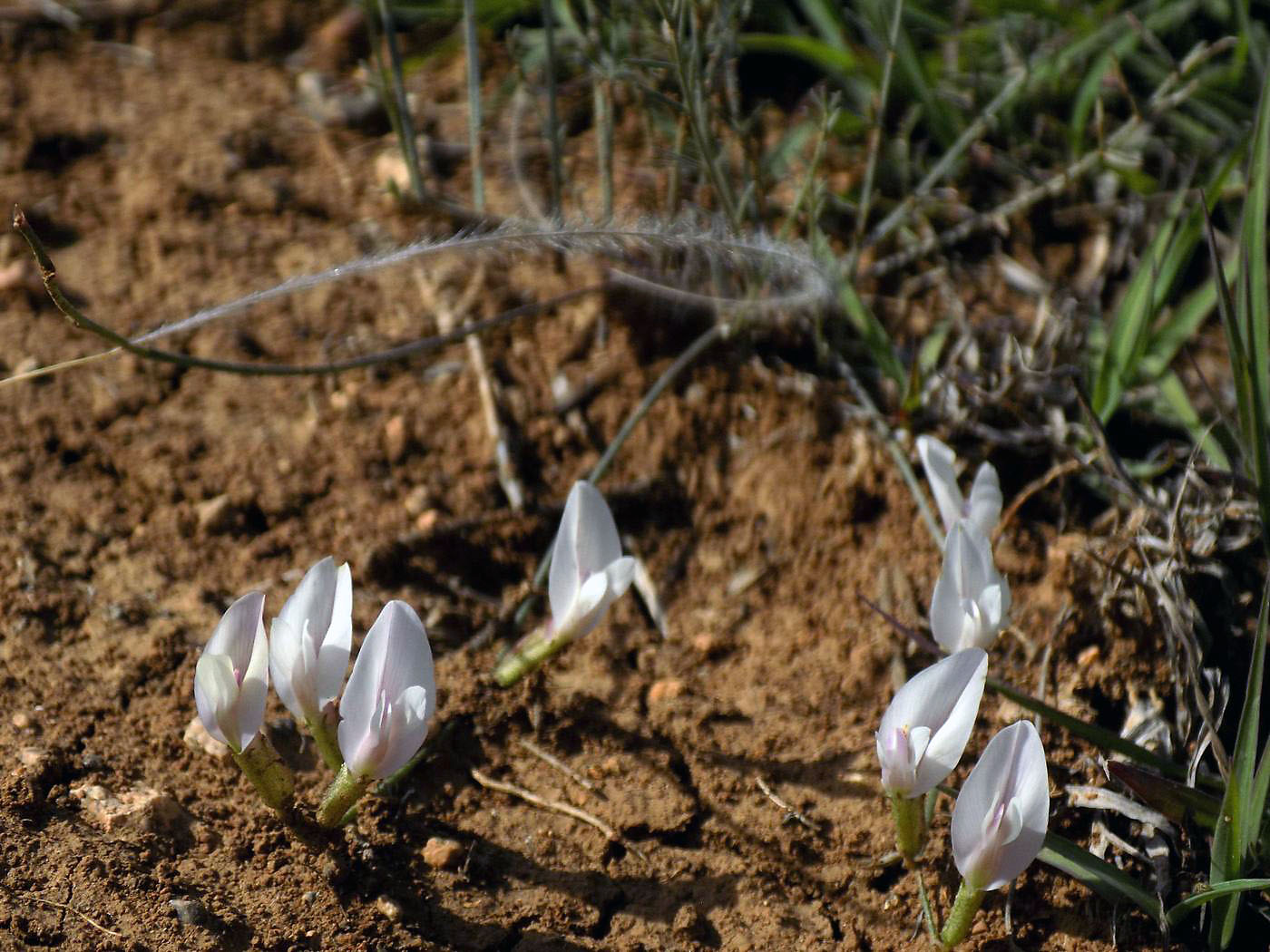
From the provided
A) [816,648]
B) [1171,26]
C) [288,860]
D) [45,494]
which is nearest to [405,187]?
[45,494]

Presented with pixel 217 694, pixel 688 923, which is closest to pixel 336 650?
pixel 217 694

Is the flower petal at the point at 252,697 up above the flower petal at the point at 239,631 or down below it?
below

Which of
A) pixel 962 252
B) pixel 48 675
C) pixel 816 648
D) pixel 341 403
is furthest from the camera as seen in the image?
pixel 962 252

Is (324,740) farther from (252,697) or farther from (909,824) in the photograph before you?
(909,824)

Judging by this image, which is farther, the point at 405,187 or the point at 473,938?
the point at 405,187

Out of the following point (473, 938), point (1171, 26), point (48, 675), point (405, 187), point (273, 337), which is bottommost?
point (473, 938)

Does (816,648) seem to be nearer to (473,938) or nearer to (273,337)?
(473,938)

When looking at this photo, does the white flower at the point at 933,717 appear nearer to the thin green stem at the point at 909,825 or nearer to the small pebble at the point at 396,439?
the thin green stem at the point at 909,825

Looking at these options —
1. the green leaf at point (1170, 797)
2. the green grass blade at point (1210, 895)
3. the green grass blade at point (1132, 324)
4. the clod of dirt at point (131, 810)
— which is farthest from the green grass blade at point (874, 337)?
the clod of dirt at point (131, 810)
